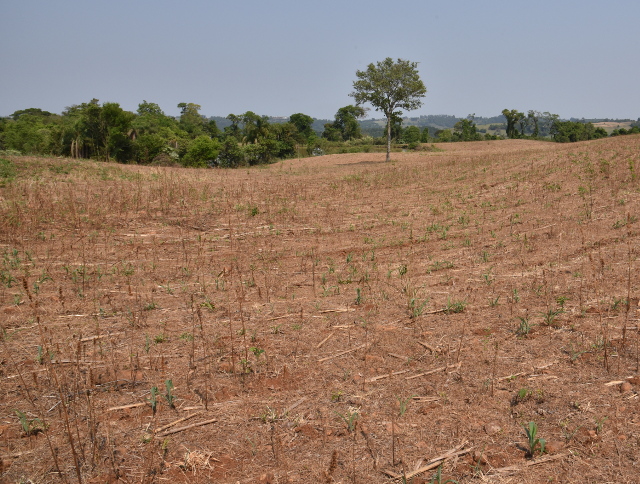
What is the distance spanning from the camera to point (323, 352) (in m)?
4.73

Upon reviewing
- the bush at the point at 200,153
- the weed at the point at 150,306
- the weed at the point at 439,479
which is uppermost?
the bush at the point at 200,153

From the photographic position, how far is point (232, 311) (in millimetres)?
5734

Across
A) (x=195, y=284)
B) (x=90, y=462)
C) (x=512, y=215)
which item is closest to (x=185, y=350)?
(x=90, y=462)

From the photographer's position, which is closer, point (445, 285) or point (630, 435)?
point (630, 435)

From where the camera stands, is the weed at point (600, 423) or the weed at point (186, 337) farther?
the weed at point (186, 337)

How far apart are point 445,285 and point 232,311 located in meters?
2.82

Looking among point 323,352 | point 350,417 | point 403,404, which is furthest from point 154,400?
point 403,404

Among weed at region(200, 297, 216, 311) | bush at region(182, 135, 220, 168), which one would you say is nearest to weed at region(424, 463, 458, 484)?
weed at region(200, 297, 216, 311)

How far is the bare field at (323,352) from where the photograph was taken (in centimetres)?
325

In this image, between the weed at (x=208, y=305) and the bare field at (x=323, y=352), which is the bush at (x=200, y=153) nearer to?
the bare field at (x=323, y=352)

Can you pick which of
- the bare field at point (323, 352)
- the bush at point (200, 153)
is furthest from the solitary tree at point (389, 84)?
the bare field at point (323, 352)

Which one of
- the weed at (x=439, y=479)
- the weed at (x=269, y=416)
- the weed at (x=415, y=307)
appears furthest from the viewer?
the weed at (x=415, y=307)

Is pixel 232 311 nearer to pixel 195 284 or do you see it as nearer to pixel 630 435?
pixel 195 284

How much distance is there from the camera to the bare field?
3252 mm
